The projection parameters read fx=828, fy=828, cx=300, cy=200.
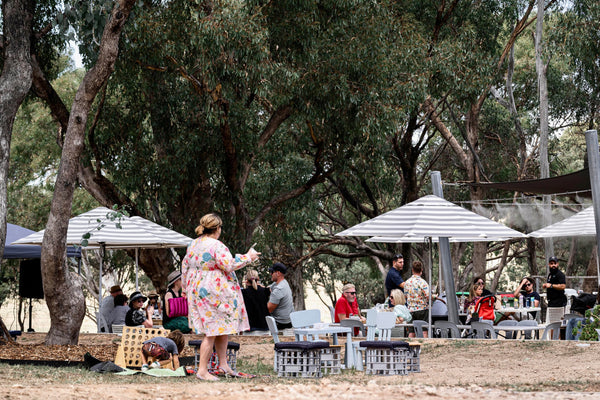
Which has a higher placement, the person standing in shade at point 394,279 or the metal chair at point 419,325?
the person standing in shade at point 394,279

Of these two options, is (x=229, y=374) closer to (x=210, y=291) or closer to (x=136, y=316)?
(x=210, y=291)

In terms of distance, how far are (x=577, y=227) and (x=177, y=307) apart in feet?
23.7

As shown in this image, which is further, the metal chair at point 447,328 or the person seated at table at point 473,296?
the person seated at table at point 473,296

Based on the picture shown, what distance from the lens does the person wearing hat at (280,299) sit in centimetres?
1100

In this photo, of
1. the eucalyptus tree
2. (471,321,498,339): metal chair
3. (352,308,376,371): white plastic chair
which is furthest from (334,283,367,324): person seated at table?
the eucalyptus tree

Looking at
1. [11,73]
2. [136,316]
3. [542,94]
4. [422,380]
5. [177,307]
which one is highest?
[542,94]

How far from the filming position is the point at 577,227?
555 inches

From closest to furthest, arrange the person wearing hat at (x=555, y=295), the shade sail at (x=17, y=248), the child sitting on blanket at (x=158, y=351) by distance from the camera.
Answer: the child sitting on blanket at (x=158, y=351), the person wearing hat at (x=555, y=295), the shade sail at (x=17, y=248)

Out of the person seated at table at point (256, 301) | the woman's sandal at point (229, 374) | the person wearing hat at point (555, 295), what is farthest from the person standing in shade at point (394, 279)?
the woman's sandal at point (229, 374)

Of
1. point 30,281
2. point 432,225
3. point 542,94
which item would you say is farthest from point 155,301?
point 542,94

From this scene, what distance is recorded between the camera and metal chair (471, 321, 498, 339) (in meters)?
11.1

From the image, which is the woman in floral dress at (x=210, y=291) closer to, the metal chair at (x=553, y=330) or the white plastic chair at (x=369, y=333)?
the white plastic chair at (x=369, y=333)

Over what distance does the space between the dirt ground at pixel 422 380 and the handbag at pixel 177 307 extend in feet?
1.70

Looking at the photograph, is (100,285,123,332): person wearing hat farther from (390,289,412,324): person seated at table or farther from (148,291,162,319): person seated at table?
(390,289,412,324): person seated at table
